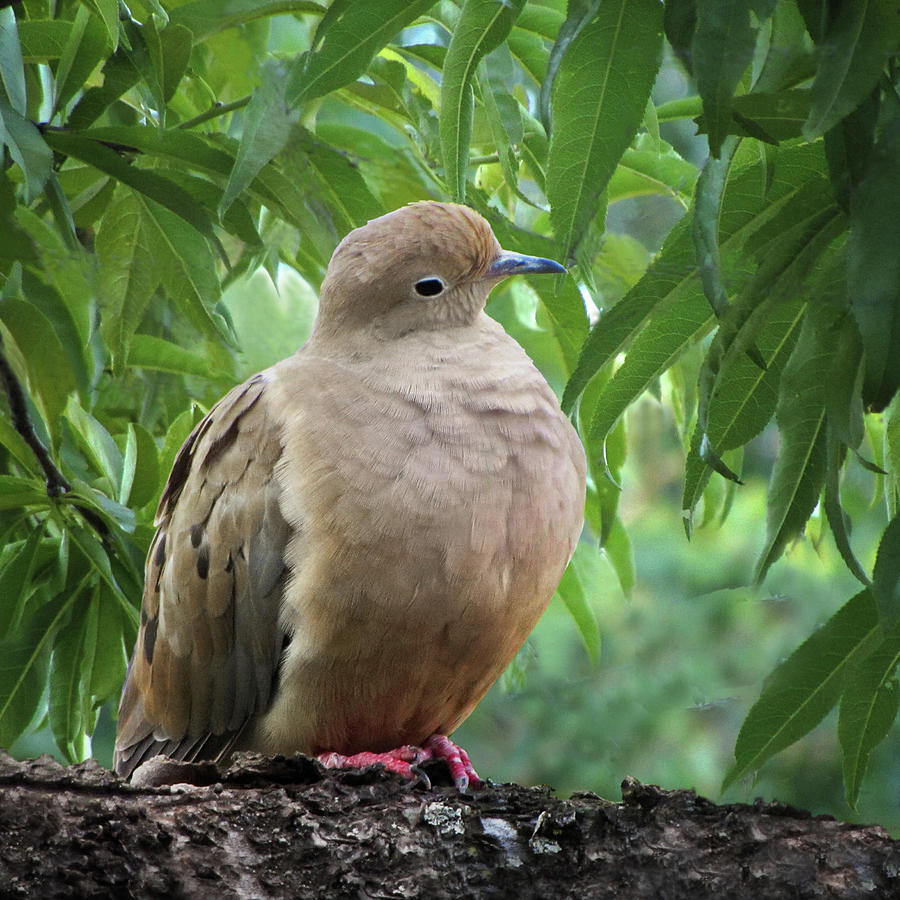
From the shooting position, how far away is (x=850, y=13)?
1.17 meters

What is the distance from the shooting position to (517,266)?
97.7 inches

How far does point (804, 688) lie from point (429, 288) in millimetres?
1262

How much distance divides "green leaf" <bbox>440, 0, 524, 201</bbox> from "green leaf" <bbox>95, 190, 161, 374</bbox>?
19.4 inches

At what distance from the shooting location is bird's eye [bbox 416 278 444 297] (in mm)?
2533

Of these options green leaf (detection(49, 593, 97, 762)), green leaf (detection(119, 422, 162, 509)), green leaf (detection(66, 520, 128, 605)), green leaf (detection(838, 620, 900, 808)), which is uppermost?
green leaf (detection(119, 422, 162, 509))

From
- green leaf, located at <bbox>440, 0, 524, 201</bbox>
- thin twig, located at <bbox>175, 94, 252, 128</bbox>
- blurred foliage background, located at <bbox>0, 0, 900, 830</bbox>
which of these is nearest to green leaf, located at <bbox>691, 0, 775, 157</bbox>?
blurred foliage background, located at <bbox>0, 0, 900, 830</bbox>

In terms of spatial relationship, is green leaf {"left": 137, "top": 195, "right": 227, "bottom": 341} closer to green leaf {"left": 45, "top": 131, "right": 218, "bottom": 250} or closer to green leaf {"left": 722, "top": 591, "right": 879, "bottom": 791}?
green leaf {"left": 45, "top": 131, "right": 218, "bottom": 250}

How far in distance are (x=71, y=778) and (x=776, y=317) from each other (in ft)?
3.35

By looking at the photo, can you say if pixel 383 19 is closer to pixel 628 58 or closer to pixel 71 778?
pixel 628 58

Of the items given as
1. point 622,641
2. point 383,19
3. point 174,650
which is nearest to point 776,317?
point 383,19

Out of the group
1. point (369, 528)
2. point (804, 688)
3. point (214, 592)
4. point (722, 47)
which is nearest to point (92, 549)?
point (214, 592)

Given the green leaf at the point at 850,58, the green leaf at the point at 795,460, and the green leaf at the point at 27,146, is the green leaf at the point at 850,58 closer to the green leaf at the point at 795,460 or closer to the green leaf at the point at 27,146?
the green leaf at the point at 795,460

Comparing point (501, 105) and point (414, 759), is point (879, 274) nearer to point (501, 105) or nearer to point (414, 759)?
point (501, 105)

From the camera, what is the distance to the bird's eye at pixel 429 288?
2533 mm
